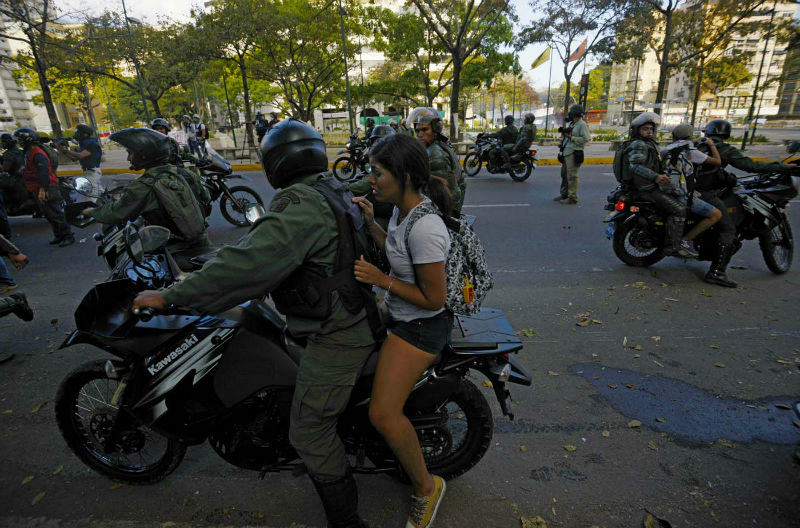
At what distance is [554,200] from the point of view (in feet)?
30.6

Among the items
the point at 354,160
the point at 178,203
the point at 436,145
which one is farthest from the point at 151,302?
the point at 354,160

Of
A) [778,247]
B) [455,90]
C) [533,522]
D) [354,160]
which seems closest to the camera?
[533,522]

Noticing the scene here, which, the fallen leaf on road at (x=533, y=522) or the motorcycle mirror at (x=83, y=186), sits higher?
the motorcycle mirror at (x=83, y=186)

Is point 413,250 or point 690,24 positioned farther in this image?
point 690,24

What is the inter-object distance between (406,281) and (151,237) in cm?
112

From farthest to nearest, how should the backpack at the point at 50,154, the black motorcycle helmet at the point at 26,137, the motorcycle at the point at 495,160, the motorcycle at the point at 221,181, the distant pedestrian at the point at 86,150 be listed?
1. the motorcycle at the point at 495,160
2. the distant pedestrian at the point at 86,150
3. the backpack at the point at 50,154
4. the motorcycle at the point at 221,181
5. the black motorcycle helmet at the point at 26,137

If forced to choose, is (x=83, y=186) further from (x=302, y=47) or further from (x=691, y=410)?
(x=302, y=47)

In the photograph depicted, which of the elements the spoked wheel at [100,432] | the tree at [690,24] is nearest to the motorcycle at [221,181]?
the spoked wheel at [100,432]

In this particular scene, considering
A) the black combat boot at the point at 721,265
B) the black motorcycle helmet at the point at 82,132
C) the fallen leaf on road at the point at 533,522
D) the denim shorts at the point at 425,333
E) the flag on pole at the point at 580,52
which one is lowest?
the fallen leaf on road at the point at 533,522

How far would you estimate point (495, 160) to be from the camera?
12.3m

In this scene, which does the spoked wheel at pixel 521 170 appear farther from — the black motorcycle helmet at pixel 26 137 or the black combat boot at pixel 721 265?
the black motorcycle helmet at pixel 26 137

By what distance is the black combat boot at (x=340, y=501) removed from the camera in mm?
1824

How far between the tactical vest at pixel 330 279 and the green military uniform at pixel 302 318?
2 cm

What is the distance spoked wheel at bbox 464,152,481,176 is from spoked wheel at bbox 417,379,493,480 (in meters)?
11.4
